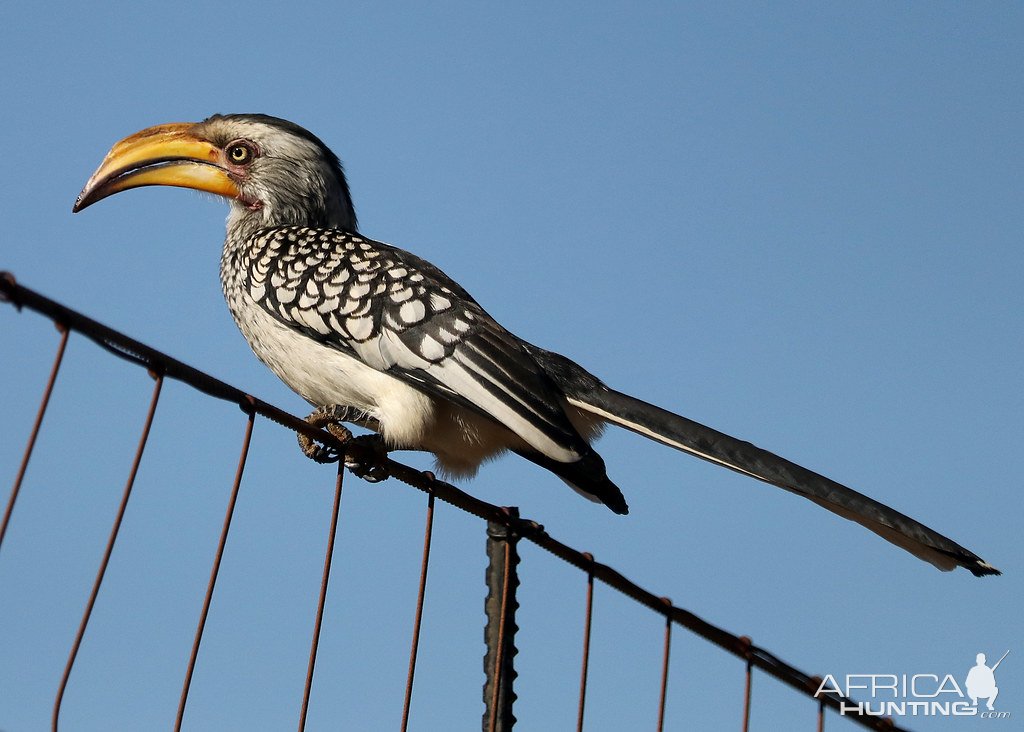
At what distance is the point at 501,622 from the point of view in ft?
7.98

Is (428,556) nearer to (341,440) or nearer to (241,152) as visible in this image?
(341,440)

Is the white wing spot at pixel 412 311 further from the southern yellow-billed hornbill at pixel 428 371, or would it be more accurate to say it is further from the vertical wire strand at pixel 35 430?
the vertical wire strand at pixel 35 430

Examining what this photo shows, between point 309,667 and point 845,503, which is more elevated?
point 845,503

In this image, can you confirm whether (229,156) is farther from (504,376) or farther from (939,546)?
(939,546)

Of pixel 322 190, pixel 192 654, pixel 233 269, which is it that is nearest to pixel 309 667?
pixel 192 654

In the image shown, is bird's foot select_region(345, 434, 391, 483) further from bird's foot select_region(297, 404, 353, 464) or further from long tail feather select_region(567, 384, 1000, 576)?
long tail feather select_region(567, 384, 1000, 576)

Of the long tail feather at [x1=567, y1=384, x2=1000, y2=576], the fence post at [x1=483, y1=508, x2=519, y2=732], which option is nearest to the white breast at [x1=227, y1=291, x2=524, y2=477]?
the long tail feather at [x1=567, y1=384, x2=1000, y2=576]

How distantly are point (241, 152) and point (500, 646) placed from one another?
296 cm

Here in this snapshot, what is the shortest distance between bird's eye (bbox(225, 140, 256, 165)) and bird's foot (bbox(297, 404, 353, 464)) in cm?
141

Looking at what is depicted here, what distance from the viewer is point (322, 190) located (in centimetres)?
468

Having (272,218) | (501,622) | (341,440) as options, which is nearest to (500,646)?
(501,622)

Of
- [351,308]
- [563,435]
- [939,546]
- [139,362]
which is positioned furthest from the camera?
[351,308]

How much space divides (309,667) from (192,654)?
0.86ft

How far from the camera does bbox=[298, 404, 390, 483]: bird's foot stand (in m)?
3.27
